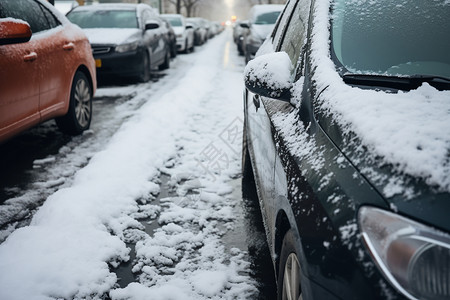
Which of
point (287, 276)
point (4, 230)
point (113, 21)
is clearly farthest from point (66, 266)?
point (113, 21)

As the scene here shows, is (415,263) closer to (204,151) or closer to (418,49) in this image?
(418,49)

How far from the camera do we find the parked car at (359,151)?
40.0 inches

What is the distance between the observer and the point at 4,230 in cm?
283

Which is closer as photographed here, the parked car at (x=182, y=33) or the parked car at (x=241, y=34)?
the parked car at (x=241, y=34)

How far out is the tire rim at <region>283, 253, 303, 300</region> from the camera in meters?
1.45

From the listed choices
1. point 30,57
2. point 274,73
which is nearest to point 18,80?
point 30,57

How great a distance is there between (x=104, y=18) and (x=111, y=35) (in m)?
1.11

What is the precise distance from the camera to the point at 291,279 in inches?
60.3

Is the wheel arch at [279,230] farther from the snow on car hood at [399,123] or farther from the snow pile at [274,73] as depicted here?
the snow pile at [274,73]

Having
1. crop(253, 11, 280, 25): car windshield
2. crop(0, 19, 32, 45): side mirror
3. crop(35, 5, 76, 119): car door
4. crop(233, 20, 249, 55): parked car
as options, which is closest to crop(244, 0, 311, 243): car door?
crop(0, 19, 32, 45): side mirror

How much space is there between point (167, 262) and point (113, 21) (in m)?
7.77

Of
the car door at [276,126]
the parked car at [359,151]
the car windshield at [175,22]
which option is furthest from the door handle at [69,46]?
the car windshield at [175,22]

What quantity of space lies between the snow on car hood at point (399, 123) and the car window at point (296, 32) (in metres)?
0.47

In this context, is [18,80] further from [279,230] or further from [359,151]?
[359,151]
